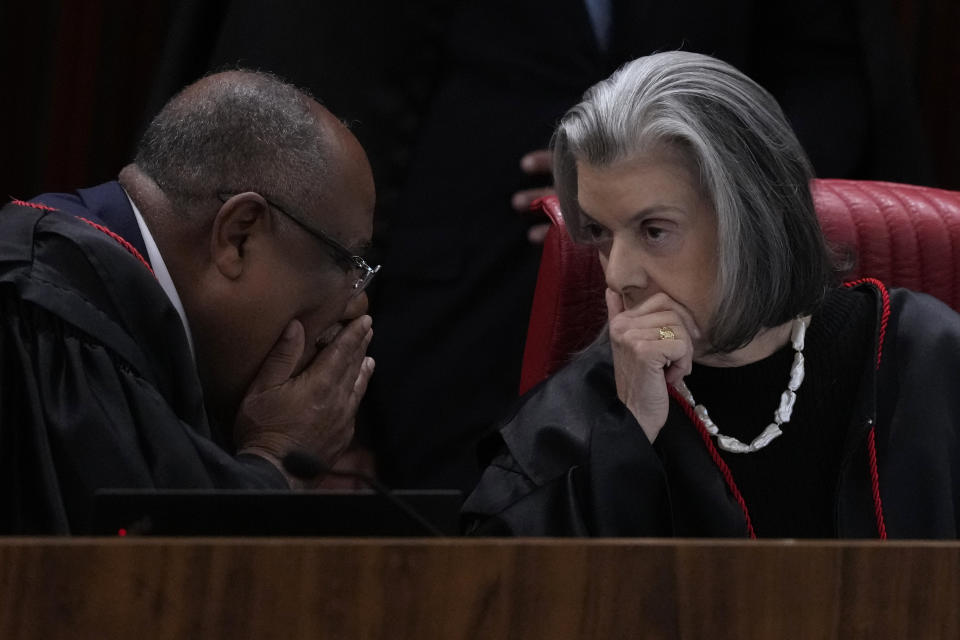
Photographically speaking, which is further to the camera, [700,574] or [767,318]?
[767,318]

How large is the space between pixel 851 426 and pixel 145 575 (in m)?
1.05

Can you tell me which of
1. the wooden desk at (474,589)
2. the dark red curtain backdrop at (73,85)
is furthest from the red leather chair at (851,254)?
the wooden desk at (474,589)

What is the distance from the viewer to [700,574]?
931mm

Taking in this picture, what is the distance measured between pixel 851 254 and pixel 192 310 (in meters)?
0.88

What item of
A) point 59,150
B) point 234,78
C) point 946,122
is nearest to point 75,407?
point 234,78

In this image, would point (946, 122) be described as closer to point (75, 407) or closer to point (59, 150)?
point (59, 150)

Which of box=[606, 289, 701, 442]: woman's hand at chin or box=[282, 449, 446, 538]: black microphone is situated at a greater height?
box=[606, 289, 701, 442]: woman's hand at chin

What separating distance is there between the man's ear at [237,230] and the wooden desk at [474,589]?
78cm

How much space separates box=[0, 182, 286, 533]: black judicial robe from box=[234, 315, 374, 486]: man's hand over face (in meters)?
0.16

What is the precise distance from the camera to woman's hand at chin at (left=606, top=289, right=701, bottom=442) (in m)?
1.63

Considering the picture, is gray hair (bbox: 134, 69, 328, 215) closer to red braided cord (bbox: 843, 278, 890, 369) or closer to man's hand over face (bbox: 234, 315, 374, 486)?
man's hand over face (bbox: 234, 315, 374, 486)

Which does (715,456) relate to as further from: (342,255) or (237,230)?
(237,230)

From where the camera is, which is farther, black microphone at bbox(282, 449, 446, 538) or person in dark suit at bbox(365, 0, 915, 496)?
person in dark suit at bbox(365, 0, 915, 496)

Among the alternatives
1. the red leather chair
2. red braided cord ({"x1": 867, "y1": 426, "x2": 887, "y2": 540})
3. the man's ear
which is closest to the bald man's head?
the man's ear
